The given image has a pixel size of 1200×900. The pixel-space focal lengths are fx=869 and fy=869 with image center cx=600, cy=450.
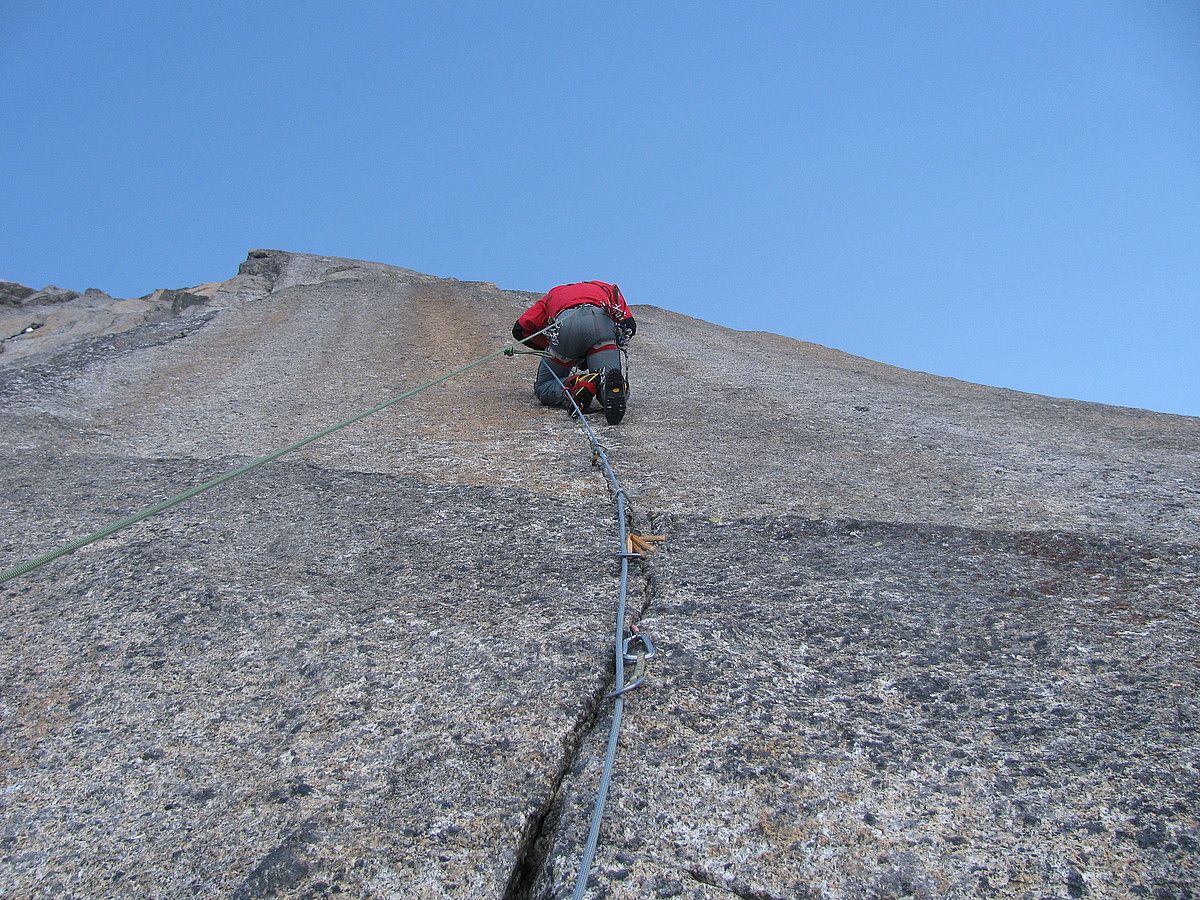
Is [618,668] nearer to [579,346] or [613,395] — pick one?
[613,395]

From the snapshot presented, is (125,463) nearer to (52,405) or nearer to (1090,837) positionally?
(52,405)

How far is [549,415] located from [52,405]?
3311mm

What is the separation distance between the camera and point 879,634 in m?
2.86

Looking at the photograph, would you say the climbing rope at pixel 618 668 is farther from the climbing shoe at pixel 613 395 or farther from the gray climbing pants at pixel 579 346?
the gray climbing pants at pixel 579 346

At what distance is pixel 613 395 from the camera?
213 inches

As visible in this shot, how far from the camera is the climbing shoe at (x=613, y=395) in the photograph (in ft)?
17.8

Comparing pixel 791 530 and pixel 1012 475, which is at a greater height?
pixel 1012 475

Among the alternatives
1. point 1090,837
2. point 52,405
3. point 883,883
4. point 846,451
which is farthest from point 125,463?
point 1090,837

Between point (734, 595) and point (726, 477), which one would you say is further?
point (726, 477)

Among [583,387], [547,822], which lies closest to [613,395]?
[583,387]

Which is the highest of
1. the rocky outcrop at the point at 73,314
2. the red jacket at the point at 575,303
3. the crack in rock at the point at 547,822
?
the red jacket at the point at 575,303

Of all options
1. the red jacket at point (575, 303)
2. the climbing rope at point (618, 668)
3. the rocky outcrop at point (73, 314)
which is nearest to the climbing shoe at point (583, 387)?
the red jacket at point (575, 303)

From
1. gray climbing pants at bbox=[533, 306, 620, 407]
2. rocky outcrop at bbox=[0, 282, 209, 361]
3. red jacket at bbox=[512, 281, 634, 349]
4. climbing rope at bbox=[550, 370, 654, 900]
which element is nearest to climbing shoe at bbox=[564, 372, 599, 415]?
gray climbing pants at bbox=[533, 306, 620, 407]

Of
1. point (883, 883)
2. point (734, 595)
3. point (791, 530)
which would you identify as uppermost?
point (791, 530)
